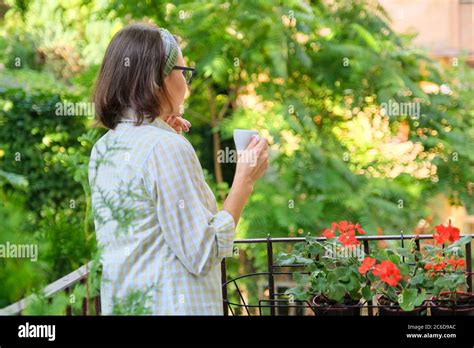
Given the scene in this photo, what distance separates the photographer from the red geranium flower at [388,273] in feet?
5.42

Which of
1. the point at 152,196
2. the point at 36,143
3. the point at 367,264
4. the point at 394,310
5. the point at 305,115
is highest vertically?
the point at 305,115

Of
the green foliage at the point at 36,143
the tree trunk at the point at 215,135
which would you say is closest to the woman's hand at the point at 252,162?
the green foliage at the point at 36,143

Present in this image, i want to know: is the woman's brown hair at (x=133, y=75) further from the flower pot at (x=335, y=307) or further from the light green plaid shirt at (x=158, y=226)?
A: the flower pot at (x=335, y=307)

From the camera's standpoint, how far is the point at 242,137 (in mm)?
1530

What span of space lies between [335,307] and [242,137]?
48cm

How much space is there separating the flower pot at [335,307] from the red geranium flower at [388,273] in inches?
3.6

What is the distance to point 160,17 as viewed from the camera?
5289mm

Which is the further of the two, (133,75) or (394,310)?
(394,310)

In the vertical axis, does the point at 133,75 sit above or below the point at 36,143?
below

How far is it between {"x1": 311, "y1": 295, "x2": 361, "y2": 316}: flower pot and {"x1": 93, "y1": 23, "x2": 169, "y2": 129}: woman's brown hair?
2.03 feet

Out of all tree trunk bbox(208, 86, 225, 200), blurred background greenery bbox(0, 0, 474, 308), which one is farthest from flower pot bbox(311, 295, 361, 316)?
tree trunk bbox(208, 86, 225, 200)

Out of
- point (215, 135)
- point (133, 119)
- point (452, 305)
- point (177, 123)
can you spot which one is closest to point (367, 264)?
point (452, 305)

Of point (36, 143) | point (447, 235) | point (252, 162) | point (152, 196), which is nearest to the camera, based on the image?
point (152, 196)

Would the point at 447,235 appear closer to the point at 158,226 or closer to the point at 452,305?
the point at 452,305
